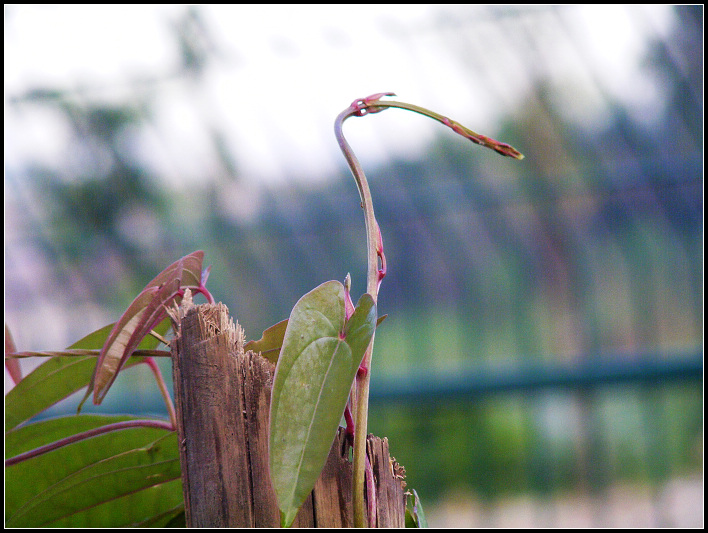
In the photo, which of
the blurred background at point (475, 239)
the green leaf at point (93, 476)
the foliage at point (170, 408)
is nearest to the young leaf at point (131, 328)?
the foliage at point (170, 408)

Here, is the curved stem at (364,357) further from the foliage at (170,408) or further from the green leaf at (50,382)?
the green leaf at (50,382)

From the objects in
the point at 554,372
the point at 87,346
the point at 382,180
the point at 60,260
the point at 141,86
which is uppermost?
the point at 141,86

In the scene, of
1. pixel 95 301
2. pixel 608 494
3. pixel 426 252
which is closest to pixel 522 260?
pixel 426 252

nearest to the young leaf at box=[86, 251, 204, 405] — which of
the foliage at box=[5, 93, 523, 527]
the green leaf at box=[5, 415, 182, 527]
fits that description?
the foliage at box=[5, 93, 523, 527]

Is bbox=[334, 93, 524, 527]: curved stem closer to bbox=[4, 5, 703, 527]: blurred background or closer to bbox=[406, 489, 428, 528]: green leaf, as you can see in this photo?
bbox=[406, 489, 428, 528]: green leaf

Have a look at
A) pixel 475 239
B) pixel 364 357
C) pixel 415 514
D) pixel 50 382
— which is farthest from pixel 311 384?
pixel 475 239

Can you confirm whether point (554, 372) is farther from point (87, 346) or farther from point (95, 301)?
point (95, 301)
